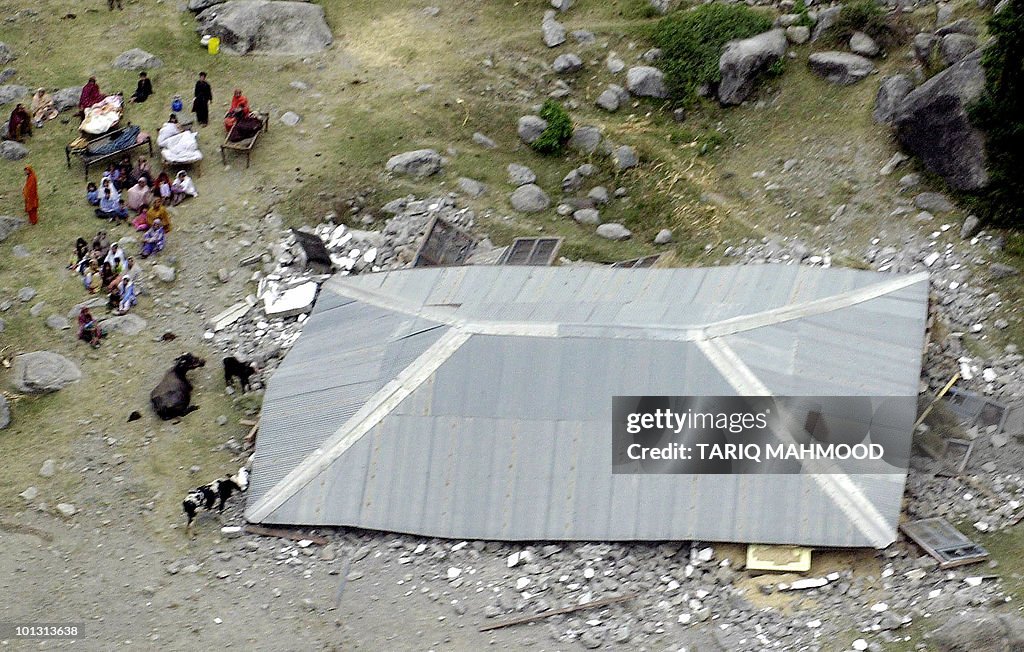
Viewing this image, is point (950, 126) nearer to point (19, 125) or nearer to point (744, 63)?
point (744, 63)

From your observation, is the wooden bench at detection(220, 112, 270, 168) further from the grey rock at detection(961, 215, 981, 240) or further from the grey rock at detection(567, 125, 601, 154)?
the grey rock at detection(961, 215, 981, 240)

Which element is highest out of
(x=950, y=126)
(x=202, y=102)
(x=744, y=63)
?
(x=950, y=126)

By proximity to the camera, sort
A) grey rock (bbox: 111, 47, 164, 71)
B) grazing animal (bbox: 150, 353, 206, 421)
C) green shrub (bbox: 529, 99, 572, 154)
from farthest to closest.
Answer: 1. grey rock (bbox: 111, 47, 164, 71)
2. green shrub (bbox: 529, 99, 572, 154)
3. grazing animal (bbox: 150, 353, 206, 421)

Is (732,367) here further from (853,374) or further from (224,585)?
(224,585)

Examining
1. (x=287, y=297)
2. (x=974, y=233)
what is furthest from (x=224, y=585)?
(x=974, y=233)

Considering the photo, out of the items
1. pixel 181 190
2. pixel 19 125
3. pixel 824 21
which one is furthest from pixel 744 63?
pixel 19 125

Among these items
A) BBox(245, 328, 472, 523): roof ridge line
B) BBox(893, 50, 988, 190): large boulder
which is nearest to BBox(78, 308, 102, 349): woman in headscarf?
BBox(245, 328, 472, 523): roof ridge line

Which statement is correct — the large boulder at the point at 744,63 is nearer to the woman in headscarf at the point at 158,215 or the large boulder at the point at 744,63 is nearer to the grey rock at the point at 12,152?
the woman in headscarf at the point at 158,215
